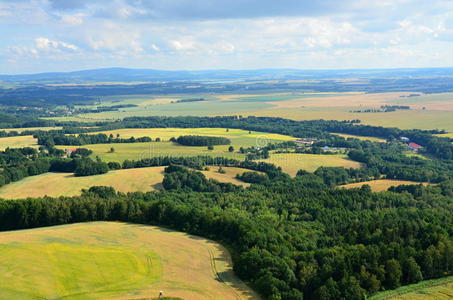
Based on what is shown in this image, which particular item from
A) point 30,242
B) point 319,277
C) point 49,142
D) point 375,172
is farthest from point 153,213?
point 49,142

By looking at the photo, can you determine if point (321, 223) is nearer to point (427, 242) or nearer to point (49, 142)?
point (427, 242)

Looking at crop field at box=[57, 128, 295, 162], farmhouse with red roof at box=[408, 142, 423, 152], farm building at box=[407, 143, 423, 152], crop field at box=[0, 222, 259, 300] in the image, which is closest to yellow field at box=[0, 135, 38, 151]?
crop field at box=[57, 128, 295, 162]

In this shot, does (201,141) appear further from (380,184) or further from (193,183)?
(380,184)

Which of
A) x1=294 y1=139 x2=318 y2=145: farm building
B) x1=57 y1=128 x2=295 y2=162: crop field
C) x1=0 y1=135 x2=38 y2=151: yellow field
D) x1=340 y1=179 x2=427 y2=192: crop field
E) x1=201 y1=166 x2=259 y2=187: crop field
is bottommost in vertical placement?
x1=340 y1=179 x2=427 y2=192: crop field

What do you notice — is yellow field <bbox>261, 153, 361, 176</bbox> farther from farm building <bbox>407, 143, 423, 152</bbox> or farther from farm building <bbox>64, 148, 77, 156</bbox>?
farm building <bbox>64, 148, 77, 156</bbox>

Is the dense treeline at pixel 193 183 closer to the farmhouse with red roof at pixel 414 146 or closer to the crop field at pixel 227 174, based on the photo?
the crop field at pixel 227 174

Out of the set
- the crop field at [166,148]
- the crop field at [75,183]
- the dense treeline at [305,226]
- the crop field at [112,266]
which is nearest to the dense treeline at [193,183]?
the dense treeline at [305,226]

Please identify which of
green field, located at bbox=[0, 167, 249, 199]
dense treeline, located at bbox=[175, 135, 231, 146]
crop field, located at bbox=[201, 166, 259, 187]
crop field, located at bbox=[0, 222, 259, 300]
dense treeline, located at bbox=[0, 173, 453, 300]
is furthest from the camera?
dense treeline, located at bbox=[175, 135, 231, 146]
